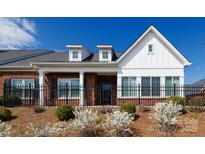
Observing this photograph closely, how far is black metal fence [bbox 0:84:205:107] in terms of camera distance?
2128 centimetres

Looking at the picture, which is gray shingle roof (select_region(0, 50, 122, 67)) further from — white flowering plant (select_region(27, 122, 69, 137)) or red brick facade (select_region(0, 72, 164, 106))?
white flowering plant (select_region(27, 122, 69, 137))

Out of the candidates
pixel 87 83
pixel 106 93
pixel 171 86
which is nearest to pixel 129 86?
pixel 171 86

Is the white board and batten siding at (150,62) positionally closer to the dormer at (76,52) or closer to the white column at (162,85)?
the white column at (162,85)

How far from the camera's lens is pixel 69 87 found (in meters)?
24.1

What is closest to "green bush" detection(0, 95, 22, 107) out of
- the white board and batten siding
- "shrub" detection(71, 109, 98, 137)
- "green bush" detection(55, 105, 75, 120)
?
"green bush" detection(55, 105, 75, 120)

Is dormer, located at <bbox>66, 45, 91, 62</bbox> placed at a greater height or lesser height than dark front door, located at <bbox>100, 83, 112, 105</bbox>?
greater

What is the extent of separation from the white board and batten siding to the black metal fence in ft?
2.85

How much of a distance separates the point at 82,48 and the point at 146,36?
5.62 meters

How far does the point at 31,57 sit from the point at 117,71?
9805mm

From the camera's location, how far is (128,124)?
13.9 meters

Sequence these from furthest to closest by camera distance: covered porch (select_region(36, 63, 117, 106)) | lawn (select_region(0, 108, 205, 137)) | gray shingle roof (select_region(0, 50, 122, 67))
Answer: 1. gray shingle roof (select_region(0, 50, 122, 67))
2. covered porch (select_region(36, 63, 117, 106))
3. lawn (select_region(0, 108, 205, 137))

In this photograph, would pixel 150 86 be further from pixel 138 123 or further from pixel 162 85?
pixel 138 123
